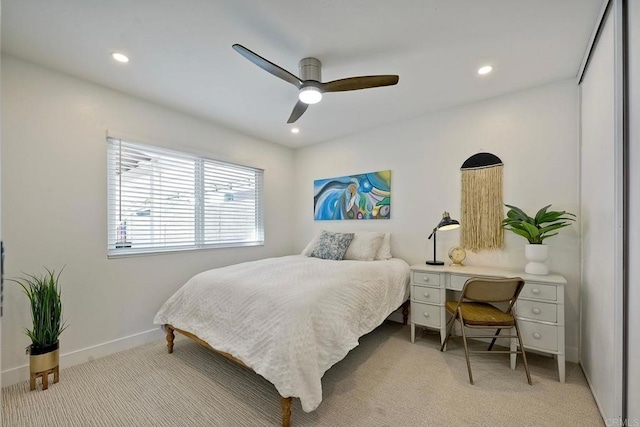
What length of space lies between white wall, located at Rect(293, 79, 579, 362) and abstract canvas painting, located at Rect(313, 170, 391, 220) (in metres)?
0.09

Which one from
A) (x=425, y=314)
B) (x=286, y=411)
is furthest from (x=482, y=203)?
(x=286, y=411)

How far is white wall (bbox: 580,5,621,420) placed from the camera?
1692 millimetres

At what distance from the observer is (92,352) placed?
2.50 m

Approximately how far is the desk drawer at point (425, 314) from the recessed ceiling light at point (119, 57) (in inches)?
129

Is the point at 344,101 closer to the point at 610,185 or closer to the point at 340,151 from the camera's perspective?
the point at 340,151

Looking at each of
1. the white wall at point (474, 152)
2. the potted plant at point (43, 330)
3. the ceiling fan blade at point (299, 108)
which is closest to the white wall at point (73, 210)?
the potted plant at point (43, 330)

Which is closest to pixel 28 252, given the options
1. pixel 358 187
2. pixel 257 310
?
pixel 257 310

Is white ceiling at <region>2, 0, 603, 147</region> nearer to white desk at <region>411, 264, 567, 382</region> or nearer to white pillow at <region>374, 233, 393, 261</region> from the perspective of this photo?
white pillow at <region>374, 233, 393, 261</region>

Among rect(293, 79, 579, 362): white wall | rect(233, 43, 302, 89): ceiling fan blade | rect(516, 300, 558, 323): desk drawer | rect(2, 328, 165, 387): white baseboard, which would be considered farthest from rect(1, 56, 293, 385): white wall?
rect(516, 300, 558, 323): desk drawer

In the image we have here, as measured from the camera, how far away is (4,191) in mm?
2117

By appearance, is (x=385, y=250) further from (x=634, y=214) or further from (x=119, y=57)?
(x=119, y=57)

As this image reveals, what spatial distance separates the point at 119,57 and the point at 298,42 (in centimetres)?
141

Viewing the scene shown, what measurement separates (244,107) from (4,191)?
81.0 inches

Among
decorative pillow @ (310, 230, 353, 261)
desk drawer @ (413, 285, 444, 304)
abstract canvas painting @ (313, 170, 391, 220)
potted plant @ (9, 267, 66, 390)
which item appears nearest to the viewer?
potted plant @ (9, 267, 66, 390)
